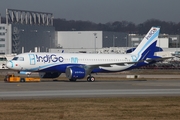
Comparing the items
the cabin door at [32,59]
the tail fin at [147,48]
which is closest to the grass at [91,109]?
the cabin door at [32,59]

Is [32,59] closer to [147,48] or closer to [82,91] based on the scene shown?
[147,48]

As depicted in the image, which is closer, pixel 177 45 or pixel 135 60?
pixel 135 60

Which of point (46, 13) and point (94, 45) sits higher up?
point (46, 13)

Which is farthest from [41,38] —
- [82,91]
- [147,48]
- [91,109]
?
[91,109]

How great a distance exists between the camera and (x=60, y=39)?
535 ft

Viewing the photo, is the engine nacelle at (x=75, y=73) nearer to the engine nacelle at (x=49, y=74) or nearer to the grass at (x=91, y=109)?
the engine nacelle at (x=49, y=74)

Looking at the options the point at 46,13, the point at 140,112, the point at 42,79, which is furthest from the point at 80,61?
the point at 46,13

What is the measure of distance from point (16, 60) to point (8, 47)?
98.1 metres

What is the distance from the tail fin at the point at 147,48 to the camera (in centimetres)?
6178

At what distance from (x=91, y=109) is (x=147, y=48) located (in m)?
38.7

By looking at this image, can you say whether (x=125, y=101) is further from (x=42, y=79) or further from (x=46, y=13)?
(x=46, y=13)

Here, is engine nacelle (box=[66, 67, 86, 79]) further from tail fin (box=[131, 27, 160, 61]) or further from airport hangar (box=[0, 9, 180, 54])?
airport hangar (box=[0, 9, 180, 54])

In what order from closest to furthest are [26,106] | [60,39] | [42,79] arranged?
1. [26,106]
2. [42,79]
3. [60,39]

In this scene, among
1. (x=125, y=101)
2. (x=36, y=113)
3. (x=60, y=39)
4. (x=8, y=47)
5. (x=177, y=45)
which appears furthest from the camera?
(x=177, y=45)
